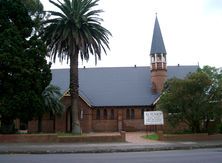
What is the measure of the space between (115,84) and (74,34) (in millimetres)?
22977

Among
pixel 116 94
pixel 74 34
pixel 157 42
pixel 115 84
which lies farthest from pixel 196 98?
pixel 115 84

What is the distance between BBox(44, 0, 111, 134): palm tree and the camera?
4191cm

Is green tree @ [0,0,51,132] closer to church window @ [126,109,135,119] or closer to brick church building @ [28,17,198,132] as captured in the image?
brick church building @ [28,17,198,132]

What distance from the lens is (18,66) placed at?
35688 mm

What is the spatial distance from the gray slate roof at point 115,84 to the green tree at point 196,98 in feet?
66.2

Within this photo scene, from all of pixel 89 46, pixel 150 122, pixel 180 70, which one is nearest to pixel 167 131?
pixel 150 122

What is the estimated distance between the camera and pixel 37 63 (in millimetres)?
37969

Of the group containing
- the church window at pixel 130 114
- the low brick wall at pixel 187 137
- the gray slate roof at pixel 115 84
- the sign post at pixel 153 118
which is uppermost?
the gray slate roof at pixel 115 84

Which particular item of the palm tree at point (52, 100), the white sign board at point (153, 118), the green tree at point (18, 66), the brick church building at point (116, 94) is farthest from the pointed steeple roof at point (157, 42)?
the green tree at point (18, 66)

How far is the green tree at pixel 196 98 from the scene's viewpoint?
124 ft

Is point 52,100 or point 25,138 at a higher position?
point 52,100

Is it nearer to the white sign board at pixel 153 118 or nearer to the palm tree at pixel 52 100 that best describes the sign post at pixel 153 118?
the white sign board at pixel 153 118

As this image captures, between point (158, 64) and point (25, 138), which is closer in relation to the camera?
point (25, 138)

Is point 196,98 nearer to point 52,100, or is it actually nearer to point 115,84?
point 52,100
